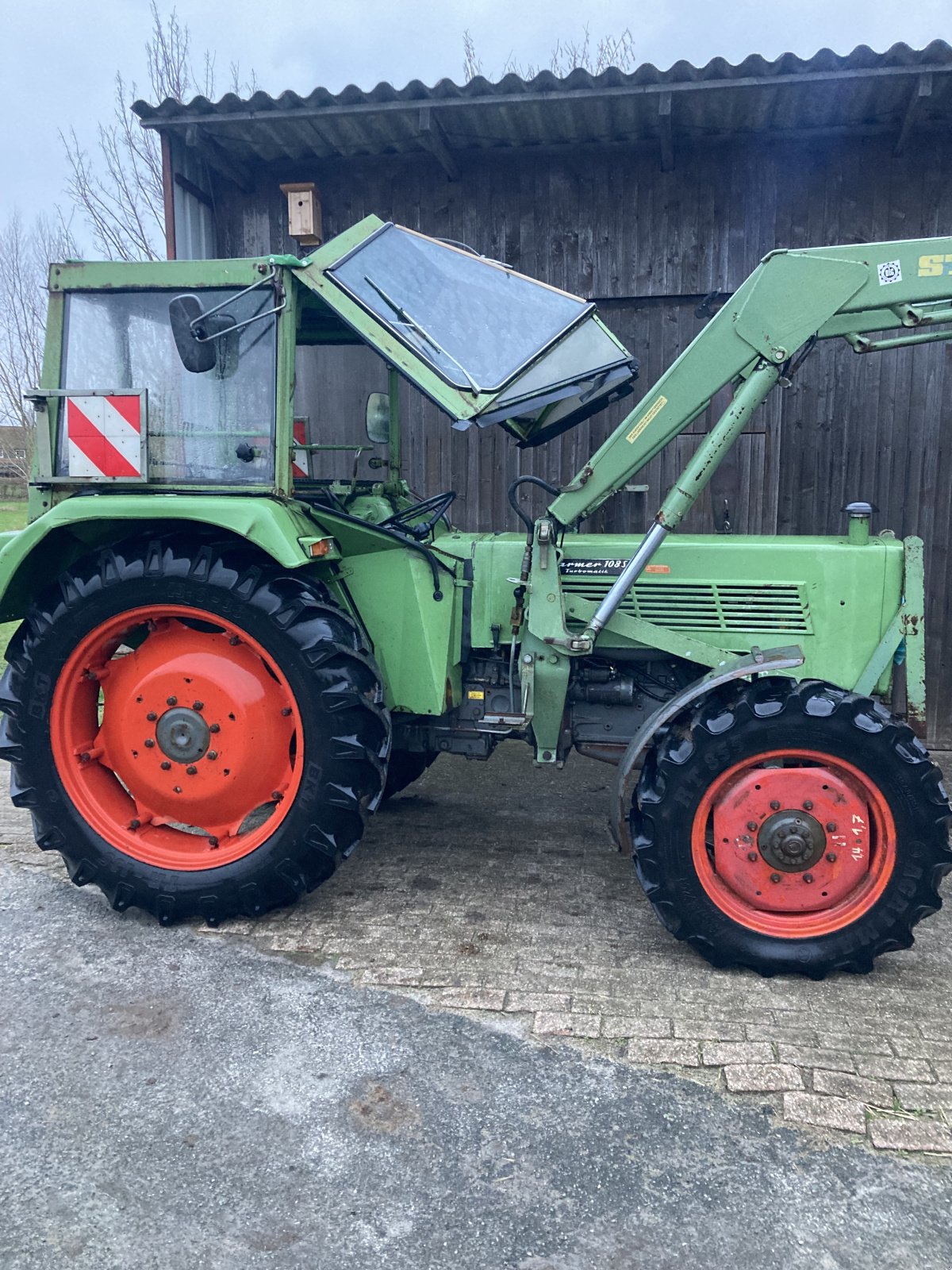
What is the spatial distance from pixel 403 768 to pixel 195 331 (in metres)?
2.14

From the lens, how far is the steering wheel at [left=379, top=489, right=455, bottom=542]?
3.25 metres

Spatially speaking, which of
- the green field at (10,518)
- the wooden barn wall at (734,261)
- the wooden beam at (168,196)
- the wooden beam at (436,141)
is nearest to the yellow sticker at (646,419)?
the wooden barn wall at (734,261)

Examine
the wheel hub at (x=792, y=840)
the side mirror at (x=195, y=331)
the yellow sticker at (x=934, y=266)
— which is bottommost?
the wheel hub at (x=792, y=840)

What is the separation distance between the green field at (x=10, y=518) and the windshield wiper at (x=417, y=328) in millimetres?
6070

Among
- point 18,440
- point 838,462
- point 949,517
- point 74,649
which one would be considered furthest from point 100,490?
point 18,440

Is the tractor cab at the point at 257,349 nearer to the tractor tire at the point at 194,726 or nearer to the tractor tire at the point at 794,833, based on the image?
the tractor tire at the point at 194,726

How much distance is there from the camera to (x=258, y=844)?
2.98 metres

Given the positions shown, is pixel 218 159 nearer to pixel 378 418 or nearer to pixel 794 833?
pixel 378 418

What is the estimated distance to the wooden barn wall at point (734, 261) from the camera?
16.3 feet

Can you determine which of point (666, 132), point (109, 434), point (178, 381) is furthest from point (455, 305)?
point (666, 132)

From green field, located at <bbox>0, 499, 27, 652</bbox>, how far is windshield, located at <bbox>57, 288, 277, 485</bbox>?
534 cm

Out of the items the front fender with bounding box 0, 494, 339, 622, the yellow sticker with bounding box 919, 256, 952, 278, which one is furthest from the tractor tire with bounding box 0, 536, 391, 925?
the yellow sticker with bounding box 919, 256, 952, 278

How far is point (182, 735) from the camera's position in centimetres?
301

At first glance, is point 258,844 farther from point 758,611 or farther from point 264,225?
point 264,225
